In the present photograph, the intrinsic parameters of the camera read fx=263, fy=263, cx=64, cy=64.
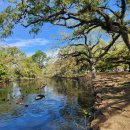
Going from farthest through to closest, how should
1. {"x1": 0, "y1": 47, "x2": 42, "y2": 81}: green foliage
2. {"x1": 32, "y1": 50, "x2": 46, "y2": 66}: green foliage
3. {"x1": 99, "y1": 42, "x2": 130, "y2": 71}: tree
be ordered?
{"x1": 32, "y1": 50, "x2": 46, "y2": 66}: green foliage < {"x1": 0, "y1": 47, "x2": 42, "y2": 81}: green foliage < {"x1": 99, "y1": 42, "x2": 130, "y2": 71}: tree

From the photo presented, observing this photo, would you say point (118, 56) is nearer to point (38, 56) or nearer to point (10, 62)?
point (10, 62)

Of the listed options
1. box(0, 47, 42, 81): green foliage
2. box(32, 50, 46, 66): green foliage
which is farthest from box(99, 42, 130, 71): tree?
box(32, 50, 46, 66): green foliage

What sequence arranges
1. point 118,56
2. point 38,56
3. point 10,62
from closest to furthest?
point 118,56
point 10,62
point 38,56

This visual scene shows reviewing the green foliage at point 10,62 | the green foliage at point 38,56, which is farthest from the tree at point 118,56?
the green foliage at point 38,56

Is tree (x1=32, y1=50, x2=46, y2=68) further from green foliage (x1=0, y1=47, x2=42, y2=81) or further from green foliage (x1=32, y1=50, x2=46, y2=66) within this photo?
green foliage (x1=0, y1=47, x2=42, y2=81)

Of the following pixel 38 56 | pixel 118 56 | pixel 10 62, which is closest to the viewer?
pixel 118 56

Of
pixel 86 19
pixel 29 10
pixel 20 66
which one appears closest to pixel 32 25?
pixel 29 10

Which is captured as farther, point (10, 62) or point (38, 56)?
point (38, 56)

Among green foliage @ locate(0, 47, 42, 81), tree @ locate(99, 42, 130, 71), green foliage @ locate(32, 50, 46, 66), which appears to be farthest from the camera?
green foliage @ locate(32, 50, 46, 66)

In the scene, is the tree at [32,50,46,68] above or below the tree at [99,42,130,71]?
above

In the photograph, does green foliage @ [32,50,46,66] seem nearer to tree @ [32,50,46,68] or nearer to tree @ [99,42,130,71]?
tree @ [32,50,46,68]

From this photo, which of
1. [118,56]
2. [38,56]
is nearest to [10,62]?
[118,56]

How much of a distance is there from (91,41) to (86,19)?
117ft

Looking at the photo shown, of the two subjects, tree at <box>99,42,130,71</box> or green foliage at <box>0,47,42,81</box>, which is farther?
green foliage at <box>0,47,42,81</box>
